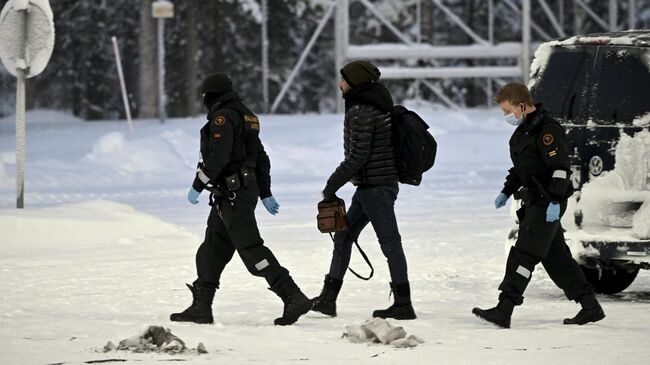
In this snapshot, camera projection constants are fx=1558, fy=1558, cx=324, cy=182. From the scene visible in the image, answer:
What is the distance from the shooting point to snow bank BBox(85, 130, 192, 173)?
1001 inches

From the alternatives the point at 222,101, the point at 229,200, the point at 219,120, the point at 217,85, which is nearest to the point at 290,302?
the point at 229,200

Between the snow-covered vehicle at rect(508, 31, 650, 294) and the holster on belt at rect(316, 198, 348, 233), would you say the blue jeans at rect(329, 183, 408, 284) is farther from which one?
the snow-covered vehicle at rect(508, 31, 650, 294)

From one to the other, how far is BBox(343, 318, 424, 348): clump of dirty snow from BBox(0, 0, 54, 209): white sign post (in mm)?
8083

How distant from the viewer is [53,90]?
5897cm

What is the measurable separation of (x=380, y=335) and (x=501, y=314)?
42.8 inches

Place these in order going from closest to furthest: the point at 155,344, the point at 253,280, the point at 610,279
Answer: the point at 155,344 < the point at 610,279 < the point at 253,280

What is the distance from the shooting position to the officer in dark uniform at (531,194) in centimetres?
968

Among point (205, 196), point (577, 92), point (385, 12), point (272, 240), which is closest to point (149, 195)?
point (205, 196)

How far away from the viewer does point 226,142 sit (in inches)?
379

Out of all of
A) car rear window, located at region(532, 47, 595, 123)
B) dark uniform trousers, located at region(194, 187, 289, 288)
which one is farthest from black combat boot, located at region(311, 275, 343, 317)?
car rear window, located at region(532, 47, 595, 123)

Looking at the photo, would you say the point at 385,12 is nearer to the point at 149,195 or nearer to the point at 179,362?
the point at 149,195

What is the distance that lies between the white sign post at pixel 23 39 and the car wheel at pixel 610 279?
7.03 m

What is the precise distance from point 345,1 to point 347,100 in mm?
22037

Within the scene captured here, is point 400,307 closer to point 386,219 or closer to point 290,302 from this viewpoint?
point 386,219
